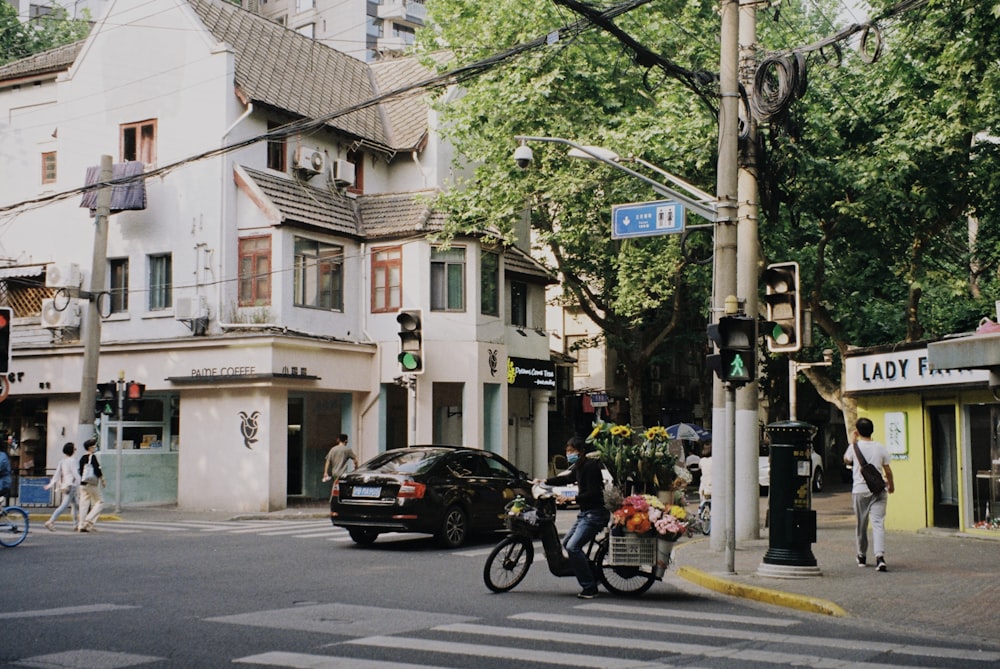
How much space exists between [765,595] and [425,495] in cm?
672

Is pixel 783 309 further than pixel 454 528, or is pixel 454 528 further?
pixel 454 528

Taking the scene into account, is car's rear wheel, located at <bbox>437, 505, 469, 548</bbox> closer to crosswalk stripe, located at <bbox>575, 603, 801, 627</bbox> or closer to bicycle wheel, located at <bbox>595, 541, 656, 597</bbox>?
bicycle wheel, located at <bbox>595, 541, 656, 597</bbox>

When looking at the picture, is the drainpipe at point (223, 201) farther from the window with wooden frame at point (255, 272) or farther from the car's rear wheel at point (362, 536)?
the car's rear wheel at point (362, 536)

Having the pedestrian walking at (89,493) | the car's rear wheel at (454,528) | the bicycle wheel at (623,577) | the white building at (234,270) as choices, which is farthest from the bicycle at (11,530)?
the bicycle wheel at (623,577)

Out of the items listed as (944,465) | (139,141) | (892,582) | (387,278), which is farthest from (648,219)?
(139,141)

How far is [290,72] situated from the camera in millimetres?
32812

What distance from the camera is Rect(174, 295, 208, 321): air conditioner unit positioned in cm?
2855

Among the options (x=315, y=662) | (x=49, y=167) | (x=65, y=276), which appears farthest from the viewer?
(x=49, y=167)

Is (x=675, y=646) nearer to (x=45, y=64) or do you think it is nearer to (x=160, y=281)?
(x=160, y=281)

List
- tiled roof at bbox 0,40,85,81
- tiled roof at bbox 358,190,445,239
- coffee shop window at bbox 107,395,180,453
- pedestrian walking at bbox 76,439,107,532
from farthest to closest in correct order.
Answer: tiled roof at bbox 0,40,85,81, tiled roof at bbox 358,190,445,239, coffee shop window at bbox 107,395,180,453, pedestrian walking at bbox 76,439,107,532

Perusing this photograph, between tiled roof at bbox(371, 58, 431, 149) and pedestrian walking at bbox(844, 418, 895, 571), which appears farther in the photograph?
tiled roof at bbox(371, 58, 431, 149)

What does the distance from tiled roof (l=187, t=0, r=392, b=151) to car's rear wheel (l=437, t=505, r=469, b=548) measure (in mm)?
15149

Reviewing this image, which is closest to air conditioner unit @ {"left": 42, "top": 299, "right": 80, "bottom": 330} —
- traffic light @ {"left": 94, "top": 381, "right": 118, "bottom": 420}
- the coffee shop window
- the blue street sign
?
the coffee shop window

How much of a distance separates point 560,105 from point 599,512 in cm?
1879
